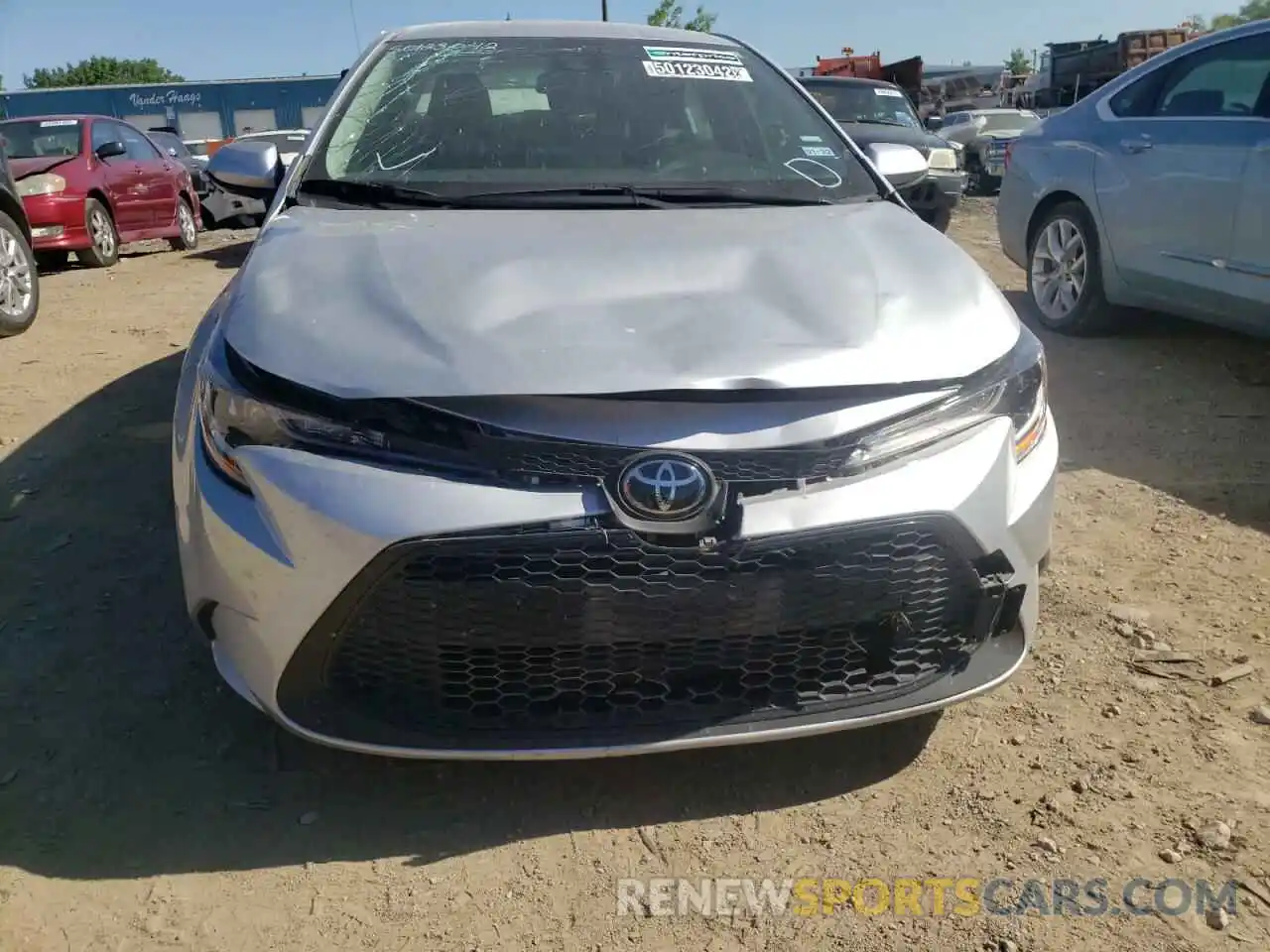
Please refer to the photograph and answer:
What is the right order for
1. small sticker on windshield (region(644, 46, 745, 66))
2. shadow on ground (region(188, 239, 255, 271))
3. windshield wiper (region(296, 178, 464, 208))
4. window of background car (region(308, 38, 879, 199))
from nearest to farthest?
windshield wiper (region(296, 178, 464, 208)) < window of background car (region(308, 38, 879, 199)) < small sticker on windshield (region(644, 46, 745, 66)) < shadow on ground (region(188, 239, 255, 271))

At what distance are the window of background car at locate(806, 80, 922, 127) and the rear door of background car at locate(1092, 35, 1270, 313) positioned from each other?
5.59 metres

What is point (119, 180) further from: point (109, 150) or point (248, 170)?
point (248, 170)

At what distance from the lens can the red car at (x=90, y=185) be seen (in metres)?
9.13

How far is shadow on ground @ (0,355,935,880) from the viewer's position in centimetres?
214

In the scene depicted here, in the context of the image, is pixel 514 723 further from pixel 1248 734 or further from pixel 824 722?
pixel 1248 734

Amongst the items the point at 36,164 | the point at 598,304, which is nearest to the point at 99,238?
the point at 36,164

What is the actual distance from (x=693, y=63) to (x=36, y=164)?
8350mm

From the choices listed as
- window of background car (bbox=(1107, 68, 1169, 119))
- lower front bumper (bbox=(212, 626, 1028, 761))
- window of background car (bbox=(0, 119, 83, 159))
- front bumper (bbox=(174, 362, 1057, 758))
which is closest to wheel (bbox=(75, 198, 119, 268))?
window of background car (bbox=(0, 119, 83, 159))

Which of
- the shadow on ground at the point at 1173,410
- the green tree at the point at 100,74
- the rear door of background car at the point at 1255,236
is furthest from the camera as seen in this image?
the green tree at the point at 100,74

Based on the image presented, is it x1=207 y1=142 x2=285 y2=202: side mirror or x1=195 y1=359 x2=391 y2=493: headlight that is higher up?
x1=207 y1=142 x2=285 y2=202: side mirror

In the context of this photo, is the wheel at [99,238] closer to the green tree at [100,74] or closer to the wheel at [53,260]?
the wheel at [53,260]

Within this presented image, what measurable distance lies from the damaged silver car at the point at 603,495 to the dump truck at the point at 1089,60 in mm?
27298

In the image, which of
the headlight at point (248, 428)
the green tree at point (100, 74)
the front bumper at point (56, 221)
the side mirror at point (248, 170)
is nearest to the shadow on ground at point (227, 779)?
the headlight at point (248, 428)

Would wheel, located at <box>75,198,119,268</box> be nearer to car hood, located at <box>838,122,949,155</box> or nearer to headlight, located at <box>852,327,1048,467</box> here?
car hood, located at <box>838,122,949,155</box>
